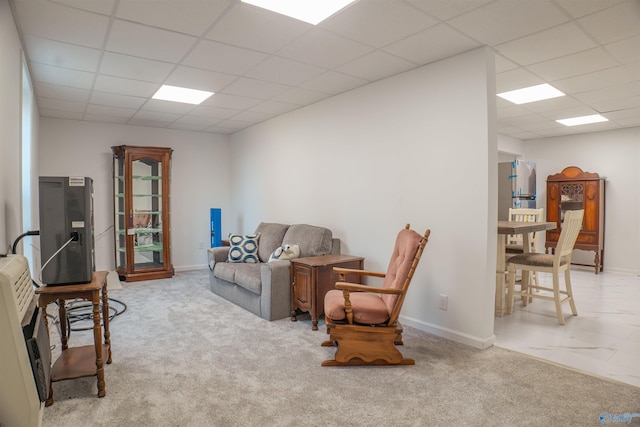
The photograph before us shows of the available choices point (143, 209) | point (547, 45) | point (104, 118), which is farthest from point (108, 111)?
point (547, 45)

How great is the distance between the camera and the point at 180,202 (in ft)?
21.6

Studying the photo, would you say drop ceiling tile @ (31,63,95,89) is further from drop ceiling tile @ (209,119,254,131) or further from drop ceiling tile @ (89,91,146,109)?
drop ceiling tile @ (209,119,254,131)

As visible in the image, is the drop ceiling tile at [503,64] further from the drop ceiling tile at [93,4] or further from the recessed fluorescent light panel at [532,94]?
the drop ceiling tile at [93,4]

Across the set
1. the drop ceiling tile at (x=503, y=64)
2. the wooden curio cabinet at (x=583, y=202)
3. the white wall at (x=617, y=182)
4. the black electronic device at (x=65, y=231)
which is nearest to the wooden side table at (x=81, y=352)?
the black electronic device at (x=65, y=231)

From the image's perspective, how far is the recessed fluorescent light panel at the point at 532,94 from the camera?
4.14 m

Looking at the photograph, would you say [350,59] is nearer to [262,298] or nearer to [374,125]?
[374,125]

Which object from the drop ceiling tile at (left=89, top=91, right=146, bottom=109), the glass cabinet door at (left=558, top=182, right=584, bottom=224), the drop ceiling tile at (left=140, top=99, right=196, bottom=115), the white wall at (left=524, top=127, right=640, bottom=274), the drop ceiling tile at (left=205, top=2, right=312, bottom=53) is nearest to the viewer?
the drop ceiling tile at (left=205, top=2, right=312, bottom=53)

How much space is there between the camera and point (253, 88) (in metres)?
4.17

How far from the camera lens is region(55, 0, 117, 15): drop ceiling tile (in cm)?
232

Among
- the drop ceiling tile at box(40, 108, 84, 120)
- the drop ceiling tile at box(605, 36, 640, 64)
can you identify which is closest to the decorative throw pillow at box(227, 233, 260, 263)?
the drop ceiling tile at box(40, 108, 84, 120)

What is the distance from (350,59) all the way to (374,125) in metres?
0.83

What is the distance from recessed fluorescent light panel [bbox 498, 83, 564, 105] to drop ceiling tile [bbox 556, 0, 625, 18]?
5.50 feet

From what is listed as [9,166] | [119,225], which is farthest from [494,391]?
[119,225]

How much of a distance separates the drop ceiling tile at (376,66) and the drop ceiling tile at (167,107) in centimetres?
234
